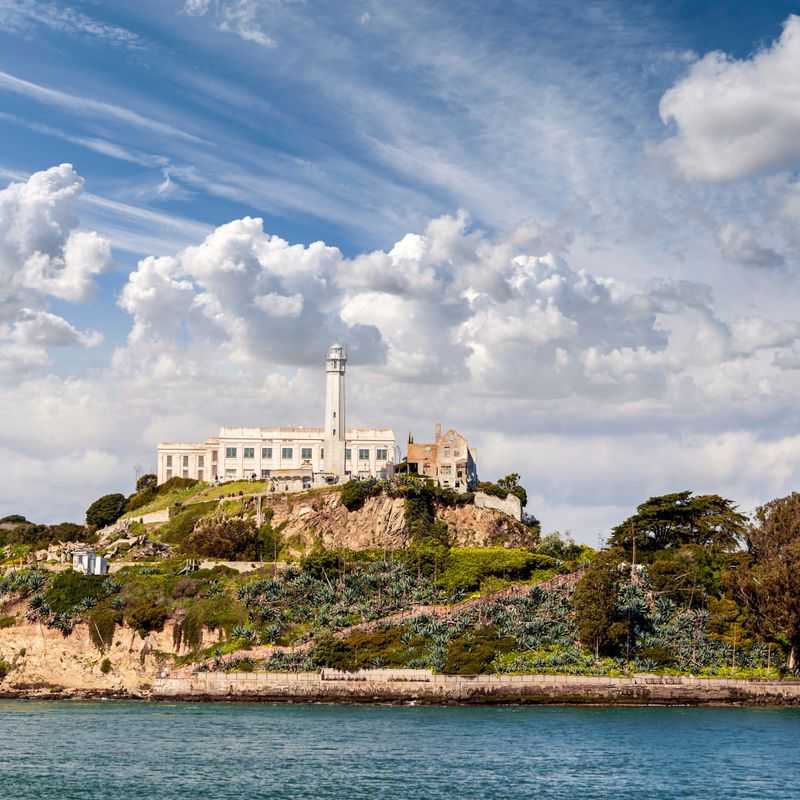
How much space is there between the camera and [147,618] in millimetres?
89938

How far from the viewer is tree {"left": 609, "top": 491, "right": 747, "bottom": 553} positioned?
102688mm

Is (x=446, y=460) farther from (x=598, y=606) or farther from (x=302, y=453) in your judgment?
(x=598, y=606)

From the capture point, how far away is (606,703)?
3108 inches

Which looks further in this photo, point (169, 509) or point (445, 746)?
point (169, 509)

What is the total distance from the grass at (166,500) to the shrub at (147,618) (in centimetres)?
2726

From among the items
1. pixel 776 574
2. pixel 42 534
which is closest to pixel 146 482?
pixel 42 534

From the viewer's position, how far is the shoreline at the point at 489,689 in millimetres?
79500

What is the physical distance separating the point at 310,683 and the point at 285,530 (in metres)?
26.4

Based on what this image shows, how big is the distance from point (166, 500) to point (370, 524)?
27232 mm

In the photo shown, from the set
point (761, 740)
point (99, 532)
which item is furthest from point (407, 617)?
point (99, 532)

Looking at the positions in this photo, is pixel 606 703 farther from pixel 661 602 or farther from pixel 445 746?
pixel 445 746

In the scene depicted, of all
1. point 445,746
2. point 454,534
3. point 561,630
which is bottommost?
point 445,746

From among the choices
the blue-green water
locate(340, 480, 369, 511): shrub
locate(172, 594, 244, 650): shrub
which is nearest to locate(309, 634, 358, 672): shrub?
the blue-green water

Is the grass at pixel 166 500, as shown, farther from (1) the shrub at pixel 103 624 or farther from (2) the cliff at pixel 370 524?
(1) the shrub at pixel 103 624
